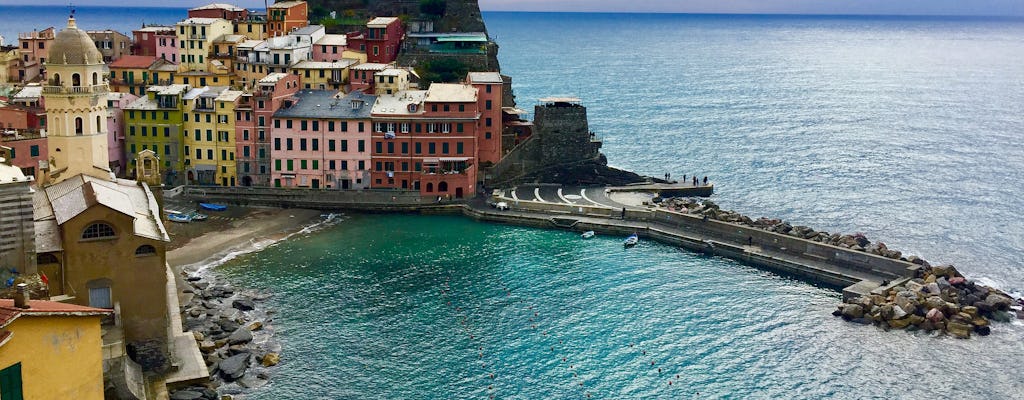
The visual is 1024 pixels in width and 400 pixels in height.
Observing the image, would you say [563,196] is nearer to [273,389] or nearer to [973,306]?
[973,306]

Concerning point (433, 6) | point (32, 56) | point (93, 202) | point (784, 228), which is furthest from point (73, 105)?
point (433, 6)

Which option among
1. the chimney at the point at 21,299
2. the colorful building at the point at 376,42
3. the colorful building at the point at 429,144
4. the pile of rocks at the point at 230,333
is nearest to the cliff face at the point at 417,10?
the colorful building at the point at 376,42

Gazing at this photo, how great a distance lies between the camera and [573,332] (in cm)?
6241

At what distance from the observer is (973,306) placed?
66.5 m

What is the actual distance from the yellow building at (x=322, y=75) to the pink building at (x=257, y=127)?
5465 millimetres

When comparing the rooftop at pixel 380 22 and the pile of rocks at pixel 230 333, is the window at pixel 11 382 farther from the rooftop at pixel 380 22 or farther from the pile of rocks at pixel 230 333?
the rooftop at pixel 380 22

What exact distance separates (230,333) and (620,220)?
1493 inches

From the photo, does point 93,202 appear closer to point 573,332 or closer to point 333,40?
point 573,332

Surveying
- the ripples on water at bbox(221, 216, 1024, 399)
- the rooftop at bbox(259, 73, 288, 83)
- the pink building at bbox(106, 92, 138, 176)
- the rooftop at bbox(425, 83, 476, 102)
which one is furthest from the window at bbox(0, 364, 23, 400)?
the pink building at bbox(106, 92, 138, 176)

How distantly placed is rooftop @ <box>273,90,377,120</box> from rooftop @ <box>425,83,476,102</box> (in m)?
5.52

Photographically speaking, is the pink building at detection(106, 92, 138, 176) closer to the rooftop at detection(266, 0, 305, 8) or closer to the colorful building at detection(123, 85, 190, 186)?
the colorful building at detection(123, 85, 190, 186)

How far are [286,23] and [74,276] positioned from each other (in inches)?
2968

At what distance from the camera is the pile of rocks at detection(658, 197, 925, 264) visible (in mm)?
77000

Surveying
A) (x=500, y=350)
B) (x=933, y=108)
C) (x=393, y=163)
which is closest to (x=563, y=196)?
(x=393, y=163)
